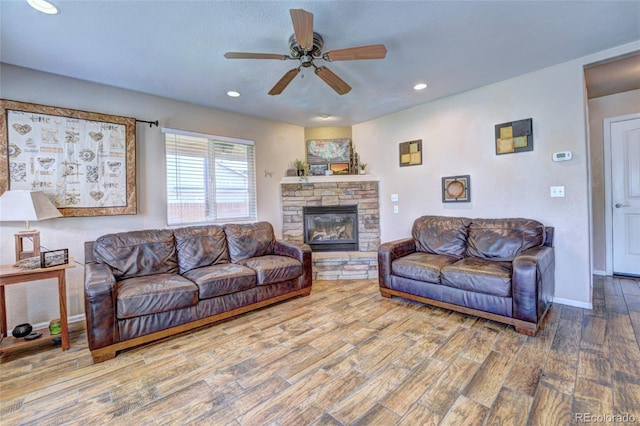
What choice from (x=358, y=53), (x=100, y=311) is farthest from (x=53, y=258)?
(x=358, y=53)

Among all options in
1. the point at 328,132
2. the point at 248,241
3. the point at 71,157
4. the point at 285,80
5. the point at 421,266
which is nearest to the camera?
the point at 285,80

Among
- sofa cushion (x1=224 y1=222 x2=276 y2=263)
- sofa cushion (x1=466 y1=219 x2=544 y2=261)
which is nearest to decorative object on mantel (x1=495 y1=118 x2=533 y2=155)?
sofa cushion (x1=466 y1=219 x2=544 y2=261)

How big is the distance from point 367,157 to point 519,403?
366 cm

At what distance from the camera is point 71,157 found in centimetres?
275

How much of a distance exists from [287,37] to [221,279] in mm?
2219

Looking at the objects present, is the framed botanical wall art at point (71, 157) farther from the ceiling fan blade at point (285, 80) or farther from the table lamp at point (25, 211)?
the ceiling fan blade at point (285, 80)

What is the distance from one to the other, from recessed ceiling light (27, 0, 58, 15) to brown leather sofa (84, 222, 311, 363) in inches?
73.4

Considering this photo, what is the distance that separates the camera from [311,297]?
10.8ft

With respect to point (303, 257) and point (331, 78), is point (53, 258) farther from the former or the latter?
point (331, 78)

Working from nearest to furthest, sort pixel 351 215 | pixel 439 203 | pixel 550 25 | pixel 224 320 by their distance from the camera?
pixel 550 25 → pixel 224 320 → pixel 439 203 → pixel 351 215

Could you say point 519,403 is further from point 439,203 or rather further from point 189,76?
point 189,76

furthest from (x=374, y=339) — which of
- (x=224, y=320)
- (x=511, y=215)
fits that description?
(x=511, y=215)

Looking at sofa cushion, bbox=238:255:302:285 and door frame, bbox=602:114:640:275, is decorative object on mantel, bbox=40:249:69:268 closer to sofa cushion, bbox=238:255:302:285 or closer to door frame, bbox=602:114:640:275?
sofa cushion, bbox=238:255:302:285

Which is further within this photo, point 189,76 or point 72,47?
point 189,76
